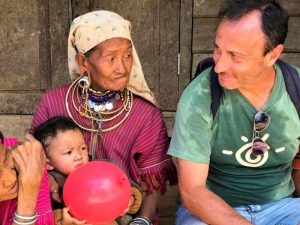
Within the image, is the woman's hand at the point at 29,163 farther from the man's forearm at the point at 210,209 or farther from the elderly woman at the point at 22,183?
the man's forearm at the point at 210,209

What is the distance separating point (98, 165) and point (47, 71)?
213 cm

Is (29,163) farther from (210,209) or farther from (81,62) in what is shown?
(210,209)

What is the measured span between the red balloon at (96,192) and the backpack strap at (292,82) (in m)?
0.93

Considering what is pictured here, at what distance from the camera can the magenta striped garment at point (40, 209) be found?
2.44 metres

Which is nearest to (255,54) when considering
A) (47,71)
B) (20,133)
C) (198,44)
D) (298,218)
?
(298,218)

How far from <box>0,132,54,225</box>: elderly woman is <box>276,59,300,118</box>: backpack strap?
1241mm

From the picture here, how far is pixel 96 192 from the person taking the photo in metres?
2.29

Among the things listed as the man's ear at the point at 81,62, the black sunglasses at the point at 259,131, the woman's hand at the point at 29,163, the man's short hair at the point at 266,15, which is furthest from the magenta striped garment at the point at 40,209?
the man's short hair at the point at 266,15

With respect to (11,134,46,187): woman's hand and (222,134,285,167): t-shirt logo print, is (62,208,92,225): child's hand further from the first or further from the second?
(222,134,285,167): t-shirt logo print

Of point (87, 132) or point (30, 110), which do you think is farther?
point (30, 110)

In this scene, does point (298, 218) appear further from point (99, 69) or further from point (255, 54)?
point (99, 69)

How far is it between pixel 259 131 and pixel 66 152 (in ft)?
3.15

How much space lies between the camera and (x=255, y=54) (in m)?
2.45

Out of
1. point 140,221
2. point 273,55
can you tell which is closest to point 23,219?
point 140,221
